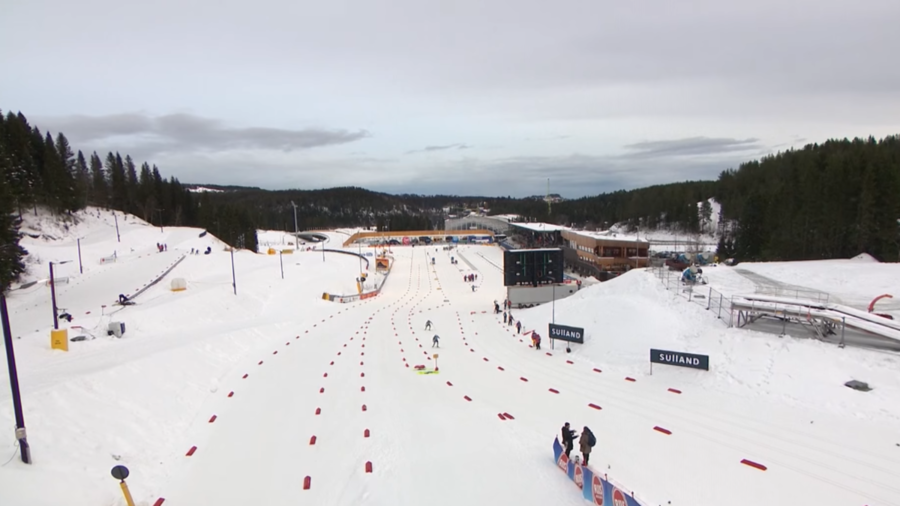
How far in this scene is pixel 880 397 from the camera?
12.9m

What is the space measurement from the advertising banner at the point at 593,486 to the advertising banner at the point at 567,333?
11.7m

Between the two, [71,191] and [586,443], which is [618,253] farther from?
[71,191]

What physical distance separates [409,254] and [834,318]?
229ft

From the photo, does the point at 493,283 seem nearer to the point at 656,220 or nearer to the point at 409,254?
the point at 409,254

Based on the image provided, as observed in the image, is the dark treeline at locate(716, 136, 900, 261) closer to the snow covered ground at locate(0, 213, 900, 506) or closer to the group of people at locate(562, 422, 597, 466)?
the snow covered ground at locate(0, 213, 900, 506)

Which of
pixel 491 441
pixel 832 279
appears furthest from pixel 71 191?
pixel 832 279

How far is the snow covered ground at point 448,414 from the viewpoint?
31.6 ft

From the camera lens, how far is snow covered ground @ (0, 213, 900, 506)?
9.64m

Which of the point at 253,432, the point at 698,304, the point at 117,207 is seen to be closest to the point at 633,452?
the point at 253,432

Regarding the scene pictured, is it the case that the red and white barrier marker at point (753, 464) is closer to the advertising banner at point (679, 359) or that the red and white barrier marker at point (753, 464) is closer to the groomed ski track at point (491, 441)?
the groomed ski track at point (491, 441)

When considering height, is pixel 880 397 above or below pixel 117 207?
below

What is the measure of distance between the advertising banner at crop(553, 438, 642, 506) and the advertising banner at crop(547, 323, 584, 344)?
11.7 m

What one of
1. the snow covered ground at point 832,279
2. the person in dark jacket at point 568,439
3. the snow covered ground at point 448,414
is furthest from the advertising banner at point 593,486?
the snow covered ground at point 832,279

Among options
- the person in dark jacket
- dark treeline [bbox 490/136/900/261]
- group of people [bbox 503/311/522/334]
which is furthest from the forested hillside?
group of people [bbox 503/311/522/334]
